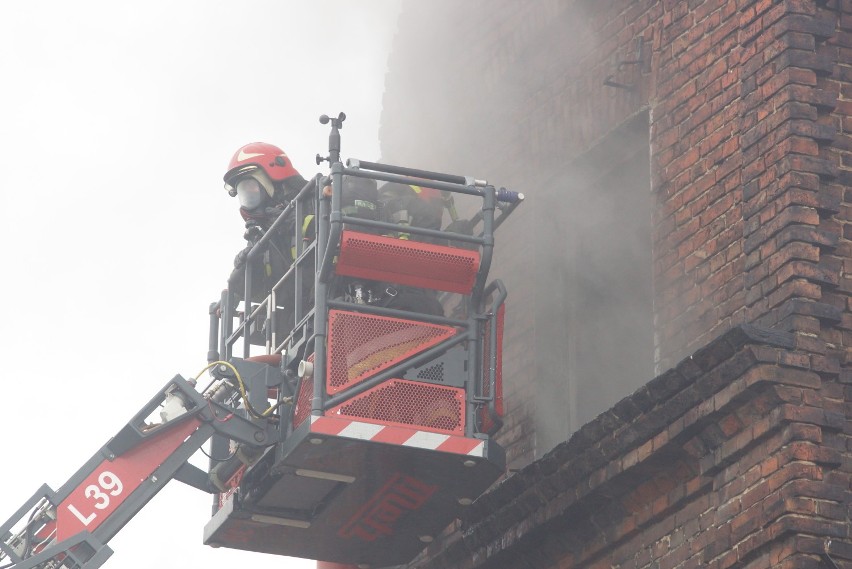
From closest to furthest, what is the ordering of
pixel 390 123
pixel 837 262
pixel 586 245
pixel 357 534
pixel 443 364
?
pixel 837 262, pixel 443 364, pixel 357 534, pixel 586 245, pixel 390 123

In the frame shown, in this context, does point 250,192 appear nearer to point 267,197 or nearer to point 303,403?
point 267,197

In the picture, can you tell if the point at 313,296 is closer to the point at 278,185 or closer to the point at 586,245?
the point at 278,185

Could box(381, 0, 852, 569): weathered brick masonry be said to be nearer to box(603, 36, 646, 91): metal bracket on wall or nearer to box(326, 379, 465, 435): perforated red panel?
box(603, 36, 646, 91): metal bracket on wall

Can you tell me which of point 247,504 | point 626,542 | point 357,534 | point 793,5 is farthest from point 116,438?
Answer: point 793,5

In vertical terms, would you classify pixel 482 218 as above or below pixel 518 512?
above

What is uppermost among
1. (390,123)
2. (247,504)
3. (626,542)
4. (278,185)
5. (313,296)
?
(390,123)

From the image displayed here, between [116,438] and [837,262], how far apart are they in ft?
12.7

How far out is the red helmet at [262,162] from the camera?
35.0 ft

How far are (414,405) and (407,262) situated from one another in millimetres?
749

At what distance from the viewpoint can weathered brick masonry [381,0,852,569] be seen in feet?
25.7

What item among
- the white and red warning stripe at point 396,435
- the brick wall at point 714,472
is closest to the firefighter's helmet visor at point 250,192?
the white and red warning stripe at point 396,435

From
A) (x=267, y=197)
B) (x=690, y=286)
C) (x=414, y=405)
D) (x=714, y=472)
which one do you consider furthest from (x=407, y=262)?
(x=714, y=472)

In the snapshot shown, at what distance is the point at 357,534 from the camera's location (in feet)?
33.2

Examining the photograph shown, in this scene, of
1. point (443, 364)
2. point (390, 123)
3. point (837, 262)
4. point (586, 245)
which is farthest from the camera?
point (390, 123)
